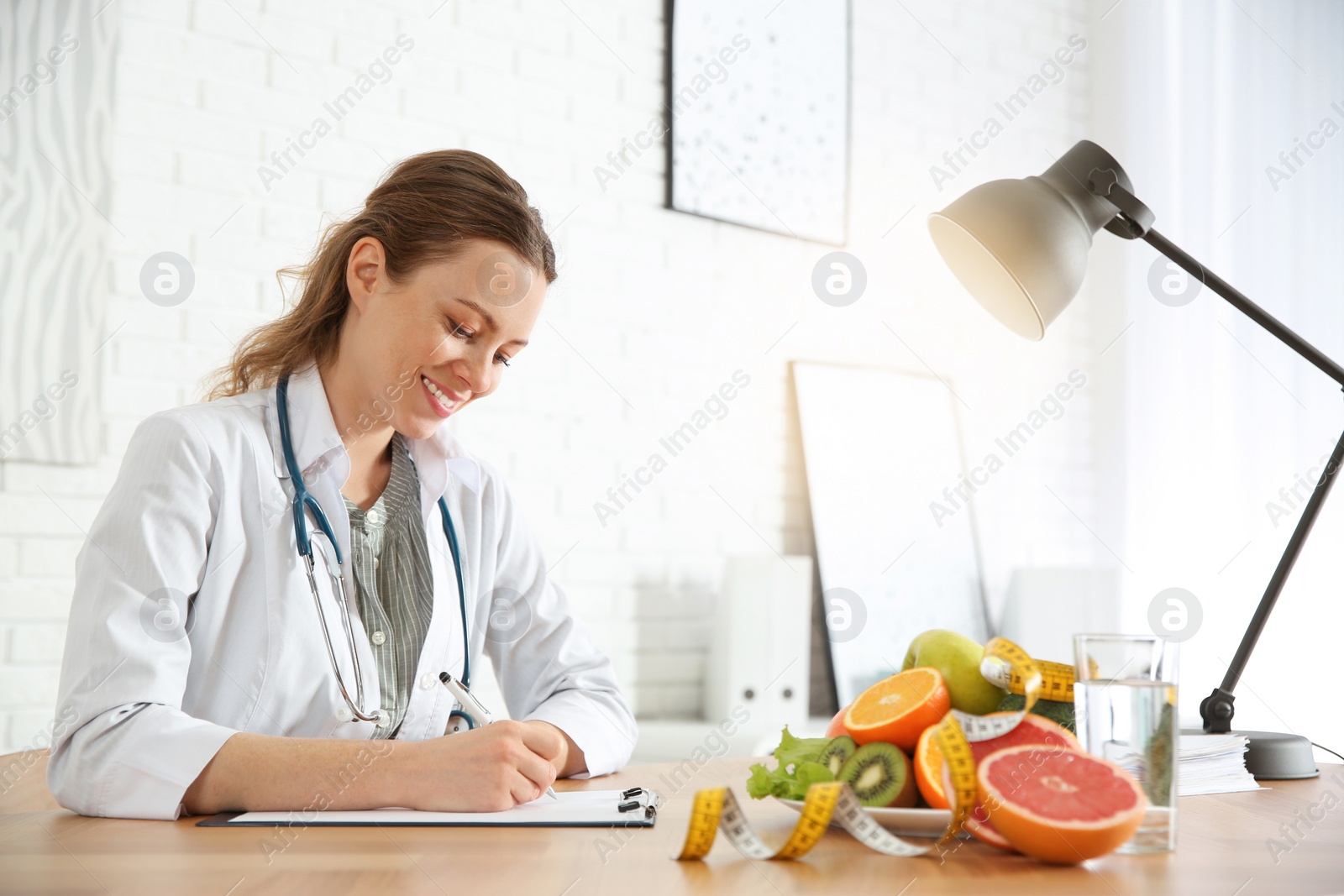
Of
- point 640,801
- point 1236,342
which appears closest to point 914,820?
point 640,801

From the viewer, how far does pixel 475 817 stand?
1.05 meters

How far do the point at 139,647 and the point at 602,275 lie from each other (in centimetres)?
203

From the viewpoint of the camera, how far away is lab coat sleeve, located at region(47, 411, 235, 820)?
3.56 ft

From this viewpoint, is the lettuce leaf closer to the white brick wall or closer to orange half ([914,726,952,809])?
orange half ([914,726,952,809])

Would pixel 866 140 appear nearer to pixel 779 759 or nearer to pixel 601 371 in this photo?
pixel 601 371

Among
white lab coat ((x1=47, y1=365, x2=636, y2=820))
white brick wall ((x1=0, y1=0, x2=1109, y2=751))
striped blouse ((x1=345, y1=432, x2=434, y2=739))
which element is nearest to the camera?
white lab coat ((x1=47, y1=365, x2=636, y2=820))

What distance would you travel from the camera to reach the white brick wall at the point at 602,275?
239cm

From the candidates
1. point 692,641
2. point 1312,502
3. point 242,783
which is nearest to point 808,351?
point 692,641

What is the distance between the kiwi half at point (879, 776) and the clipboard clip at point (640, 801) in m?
0.19

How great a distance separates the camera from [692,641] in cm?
310

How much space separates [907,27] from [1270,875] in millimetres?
3286
